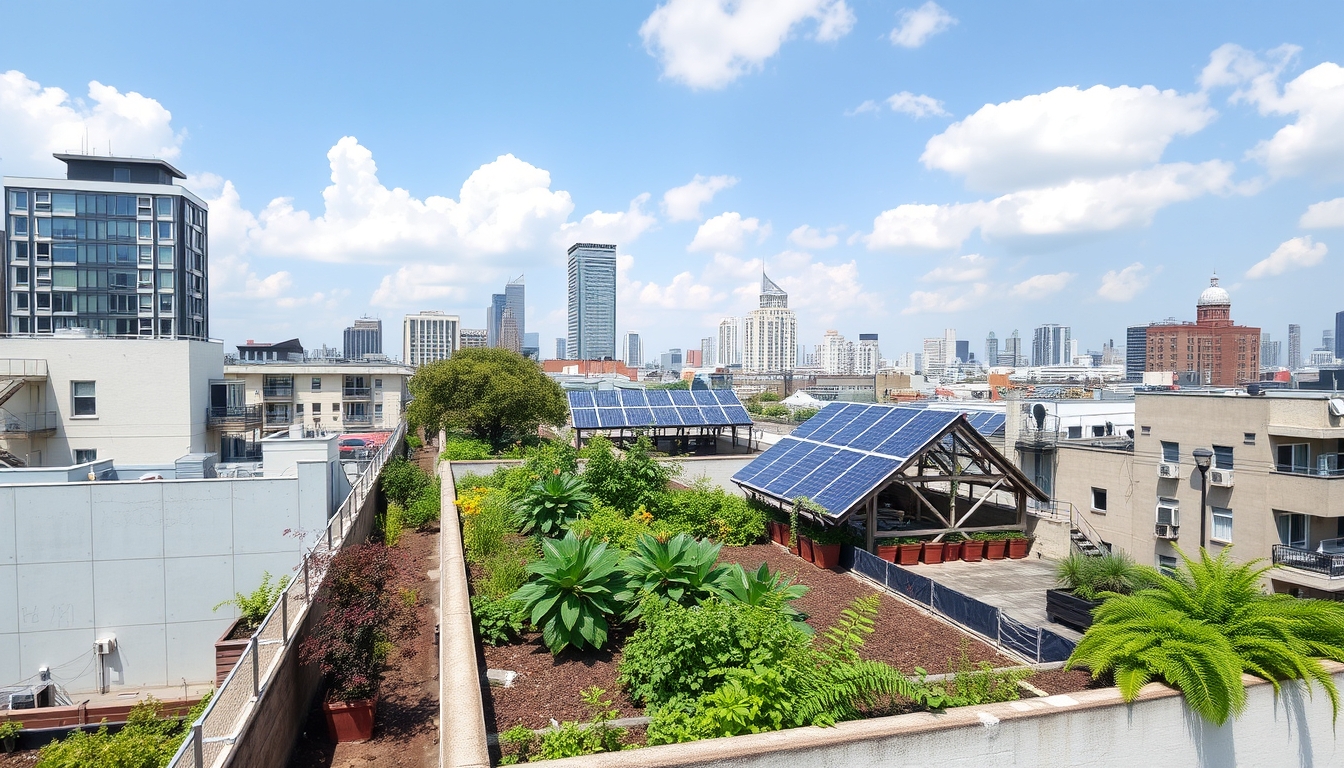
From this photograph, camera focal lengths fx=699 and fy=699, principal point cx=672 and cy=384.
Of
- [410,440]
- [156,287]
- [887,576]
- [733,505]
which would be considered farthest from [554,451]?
[156,287]

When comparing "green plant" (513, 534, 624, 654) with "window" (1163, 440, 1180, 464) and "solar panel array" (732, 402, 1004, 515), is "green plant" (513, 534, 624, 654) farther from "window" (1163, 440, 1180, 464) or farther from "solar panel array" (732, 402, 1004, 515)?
"window" (1163, 440, 1180, 464)

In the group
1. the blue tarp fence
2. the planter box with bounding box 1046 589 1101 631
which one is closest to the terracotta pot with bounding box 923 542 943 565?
the blue tarp fence

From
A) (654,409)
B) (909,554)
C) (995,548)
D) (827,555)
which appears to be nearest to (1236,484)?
(995,548)

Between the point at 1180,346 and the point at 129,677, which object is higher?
the point at 1180,346

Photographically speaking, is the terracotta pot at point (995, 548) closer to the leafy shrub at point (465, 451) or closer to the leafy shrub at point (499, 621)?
the leafy shrub at point (499, 621)

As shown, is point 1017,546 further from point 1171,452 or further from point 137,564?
point 137,564

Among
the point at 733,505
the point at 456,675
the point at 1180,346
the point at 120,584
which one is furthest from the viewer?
the point at 1180,346

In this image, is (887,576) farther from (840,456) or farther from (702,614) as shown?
(702,614)
